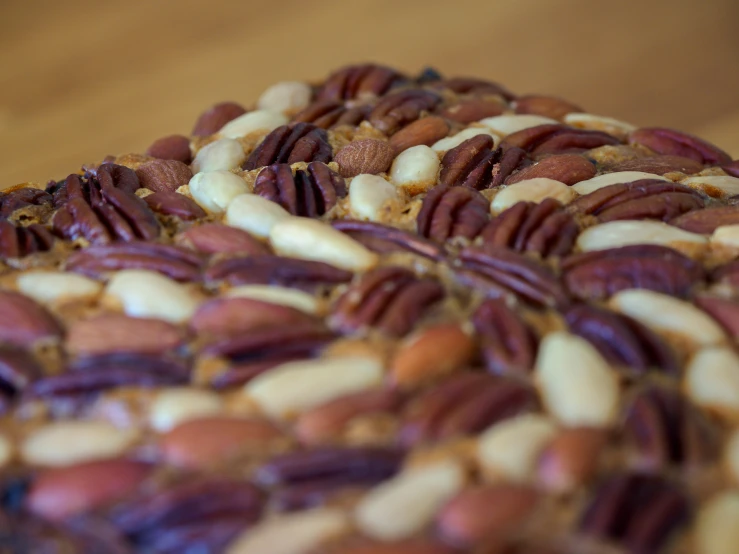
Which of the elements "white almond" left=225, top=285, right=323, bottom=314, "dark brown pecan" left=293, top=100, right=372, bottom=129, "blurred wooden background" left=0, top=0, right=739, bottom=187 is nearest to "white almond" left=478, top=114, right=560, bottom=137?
"dark brown pecan" left=293, top=100, right=372, bottom=129

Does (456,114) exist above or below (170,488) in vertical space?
above

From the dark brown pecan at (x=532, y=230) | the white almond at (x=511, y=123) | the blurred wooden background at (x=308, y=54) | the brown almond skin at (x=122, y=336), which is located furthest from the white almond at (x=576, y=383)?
the blurred wooden background at (x=308, y=54)

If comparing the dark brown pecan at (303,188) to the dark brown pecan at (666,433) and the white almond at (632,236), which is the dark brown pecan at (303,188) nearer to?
the white almond at (632,236)

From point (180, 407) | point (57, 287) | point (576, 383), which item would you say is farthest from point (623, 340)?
point (57, 287)

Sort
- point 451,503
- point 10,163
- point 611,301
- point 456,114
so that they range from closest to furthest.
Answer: point 451,503 < point 611,301 < point 456,114 < point 10,163

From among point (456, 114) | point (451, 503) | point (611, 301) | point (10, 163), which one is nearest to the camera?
point (451, 503)

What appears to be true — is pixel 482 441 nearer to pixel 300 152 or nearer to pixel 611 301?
pixel 611 301

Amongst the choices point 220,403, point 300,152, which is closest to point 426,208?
point 300,152

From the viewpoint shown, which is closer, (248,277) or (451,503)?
(451,503)
